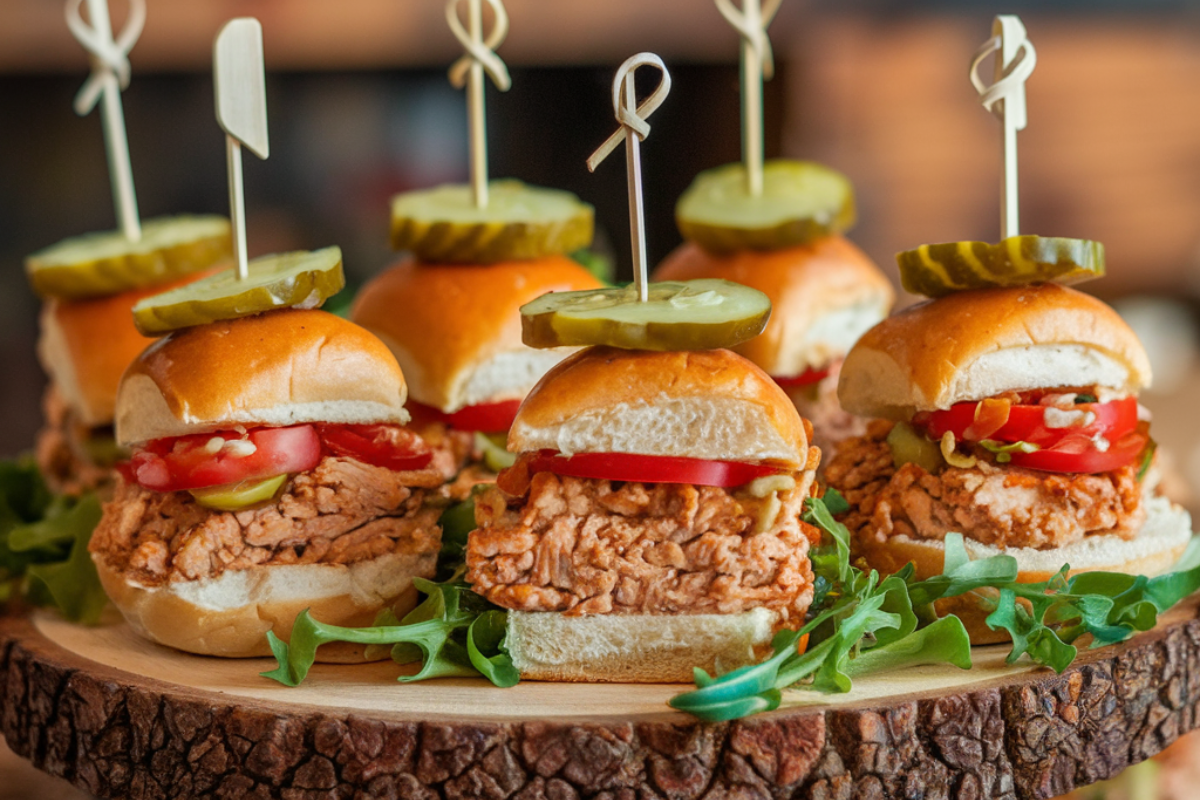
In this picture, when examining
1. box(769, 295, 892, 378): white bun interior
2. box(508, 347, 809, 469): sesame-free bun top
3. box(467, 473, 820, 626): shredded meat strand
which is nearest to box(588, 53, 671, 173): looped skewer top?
box(508, 347, 809, 469): sesame-free bun top

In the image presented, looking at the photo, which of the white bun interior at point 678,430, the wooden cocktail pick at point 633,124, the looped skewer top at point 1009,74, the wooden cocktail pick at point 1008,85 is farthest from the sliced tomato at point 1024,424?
the wooden cocktail pick at point 633,124

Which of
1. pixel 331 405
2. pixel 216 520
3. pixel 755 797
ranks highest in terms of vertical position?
pixel 331 405

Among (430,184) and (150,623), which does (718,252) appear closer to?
(150,623)

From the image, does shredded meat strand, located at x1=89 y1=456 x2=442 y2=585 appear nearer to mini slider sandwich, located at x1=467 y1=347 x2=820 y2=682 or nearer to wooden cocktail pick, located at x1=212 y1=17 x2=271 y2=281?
mini slider sandwich, located at x1=467 y1=347 x2=820 y2=682

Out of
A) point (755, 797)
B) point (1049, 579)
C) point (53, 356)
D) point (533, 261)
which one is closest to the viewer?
point (755, 797)

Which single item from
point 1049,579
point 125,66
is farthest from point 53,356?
point 1049,579

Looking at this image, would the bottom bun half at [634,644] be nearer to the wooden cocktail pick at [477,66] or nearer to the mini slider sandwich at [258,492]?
the mini slider sandwich at [258,492]

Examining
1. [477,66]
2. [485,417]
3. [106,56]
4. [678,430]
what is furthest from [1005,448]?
[106,56]
